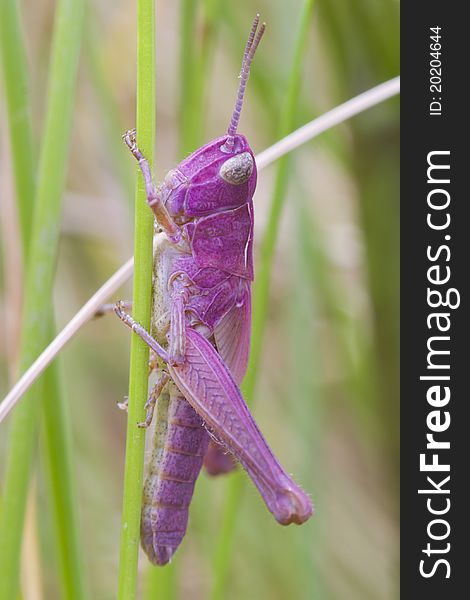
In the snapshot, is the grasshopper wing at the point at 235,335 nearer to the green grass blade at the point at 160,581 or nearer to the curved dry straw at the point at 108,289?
the curved dry straw at the point at 108,289

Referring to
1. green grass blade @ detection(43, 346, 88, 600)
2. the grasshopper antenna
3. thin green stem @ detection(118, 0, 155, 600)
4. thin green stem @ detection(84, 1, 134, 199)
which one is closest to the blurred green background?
thin green stem @ detection(84, 1, 134, 199)

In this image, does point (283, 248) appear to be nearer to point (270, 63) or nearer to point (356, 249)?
point (356, 249)

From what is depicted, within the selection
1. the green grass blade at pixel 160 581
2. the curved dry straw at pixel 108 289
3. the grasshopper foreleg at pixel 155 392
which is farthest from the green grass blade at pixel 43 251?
the green grass blade at pixel 160 581

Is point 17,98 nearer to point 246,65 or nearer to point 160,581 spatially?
point 246,65

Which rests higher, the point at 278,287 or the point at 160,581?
the point at 278,287

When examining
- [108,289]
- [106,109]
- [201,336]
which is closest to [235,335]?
[201,336]
